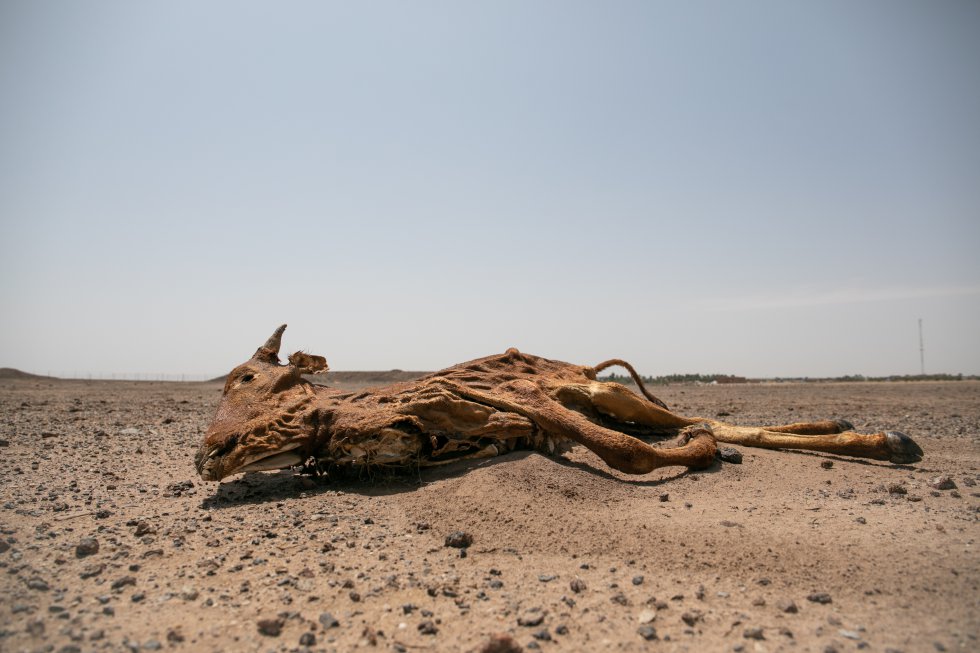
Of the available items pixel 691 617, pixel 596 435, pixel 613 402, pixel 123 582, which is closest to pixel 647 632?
pixel 691 617

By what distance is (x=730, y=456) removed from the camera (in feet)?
22.4

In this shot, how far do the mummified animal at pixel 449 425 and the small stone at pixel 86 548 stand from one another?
1436 mm

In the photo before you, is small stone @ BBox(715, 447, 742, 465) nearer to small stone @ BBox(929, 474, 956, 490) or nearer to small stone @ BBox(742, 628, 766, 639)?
small stone @ BBox(929, 474, 956, 490)

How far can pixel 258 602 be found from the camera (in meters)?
3.63

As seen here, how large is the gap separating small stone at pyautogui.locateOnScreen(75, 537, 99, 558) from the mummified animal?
4.71 ft

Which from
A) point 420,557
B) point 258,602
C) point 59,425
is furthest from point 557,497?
point 59,425

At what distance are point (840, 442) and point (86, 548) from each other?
302 inches

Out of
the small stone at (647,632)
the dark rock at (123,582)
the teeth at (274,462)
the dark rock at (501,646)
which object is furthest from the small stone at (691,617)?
the teeth at (274,462)

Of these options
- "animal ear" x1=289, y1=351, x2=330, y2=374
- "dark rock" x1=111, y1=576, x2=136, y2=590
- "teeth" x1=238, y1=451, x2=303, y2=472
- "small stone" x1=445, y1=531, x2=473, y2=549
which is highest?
"animal ear" x1=289, y1=351, x2=330, y2=374

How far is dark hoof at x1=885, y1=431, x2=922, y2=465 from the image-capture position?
22.2 ft

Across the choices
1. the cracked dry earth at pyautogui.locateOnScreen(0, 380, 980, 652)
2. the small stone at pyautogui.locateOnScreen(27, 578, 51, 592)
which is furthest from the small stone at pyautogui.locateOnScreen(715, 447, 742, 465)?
the small stone at pyautogui.locateOnScreen(27, 578, 51, 592)

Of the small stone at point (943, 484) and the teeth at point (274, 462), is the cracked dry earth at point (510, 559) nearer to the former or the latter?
the small stone at point (943, 484)

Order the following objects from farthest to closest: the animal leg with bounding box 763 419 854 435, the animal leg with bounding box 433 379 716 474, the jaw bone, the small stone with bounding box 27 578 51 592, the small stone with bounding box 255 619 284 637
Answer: the animal leg with bounding box 763 419 854 435 → the animal leg with bounding box 433 379 716 474 → the jaw bone → the small stone with bounding box 27 578 51 592 → the small stone with bounding box 255 619 284 637

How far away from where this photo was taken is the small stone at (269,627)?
10.6 feet
